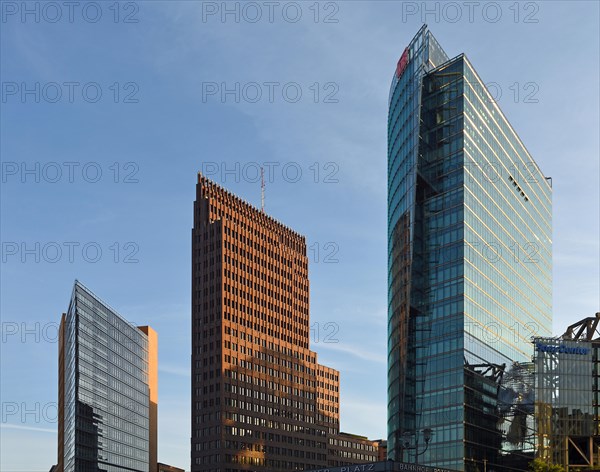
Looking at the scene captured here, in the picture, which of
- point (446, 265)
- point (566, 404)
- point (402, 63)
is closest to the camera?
point (566, 404)

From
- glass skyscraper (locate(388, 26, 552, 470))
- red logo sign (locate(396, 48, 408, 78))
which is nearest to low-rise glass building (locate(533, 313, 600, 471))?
glass skyscraper (locate(388, 26, 552, 470))

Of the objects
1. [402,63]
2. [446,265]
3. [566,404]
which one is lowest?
[566,404]

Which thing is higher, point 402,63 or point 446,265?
point 402,63

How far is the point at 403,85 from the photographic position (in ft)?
589

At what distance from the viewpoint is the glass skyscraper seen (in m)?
156

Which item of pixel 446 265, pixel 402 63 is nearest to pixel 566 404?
pixel 446 265

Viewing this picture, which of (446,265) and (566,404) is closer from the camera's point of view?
(566,404)

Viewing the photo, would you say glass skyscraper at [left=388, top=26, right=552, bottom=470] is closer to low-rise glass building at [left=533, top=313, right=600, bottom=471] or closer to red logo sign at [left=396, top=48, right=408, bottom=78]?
red logo sign at [left=396, top=48, right=408, bottom=78]

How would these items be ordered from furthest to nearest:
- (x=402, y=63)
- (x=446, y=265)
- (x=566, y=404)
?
(x=402, y=63) → (x=446, y=265) → (x=566, y=404)

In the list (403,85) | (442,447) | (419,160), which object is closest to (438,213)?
(419,160)

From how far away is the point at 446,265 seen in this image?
163000mm


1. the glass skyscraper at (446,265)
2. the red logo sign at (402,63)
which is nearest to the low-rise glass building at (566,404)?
the glass skyscraper at (446,265)

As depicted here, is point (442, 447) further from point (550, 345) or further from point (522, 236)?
point (522, 236)

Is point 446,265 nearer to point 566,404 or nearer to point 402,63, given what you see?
point 566,404
